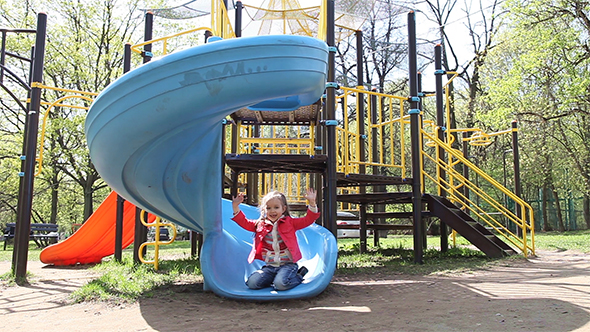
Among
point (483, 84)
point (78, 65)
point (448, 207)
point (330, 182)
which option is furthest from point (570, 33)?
point (78, 65)

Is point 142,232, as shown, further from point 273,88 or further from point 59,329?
point 273,88

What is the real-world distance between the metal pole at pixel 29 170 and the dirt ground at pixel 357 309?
1.97 ft

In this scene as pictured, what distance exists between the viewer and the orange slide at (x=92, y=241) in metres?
8.46

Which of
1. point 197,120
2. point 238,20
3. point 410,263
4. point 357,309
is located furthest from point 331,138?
point 238,20

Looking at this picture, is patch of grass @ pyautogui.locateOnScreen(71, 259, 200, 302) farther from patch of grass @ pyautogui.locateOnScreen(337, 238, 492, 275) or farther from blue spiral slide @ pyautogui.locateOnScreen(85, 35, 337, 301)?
patch of grass @ pyautogui.locateOnScreen(337, 238, 492, 275)

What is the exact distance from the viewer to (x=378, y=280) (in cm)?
536

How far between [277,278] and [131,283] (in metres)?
1.72

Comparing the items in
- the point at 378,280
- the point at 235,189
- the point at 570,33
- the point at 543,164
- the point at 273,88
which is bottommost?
the point at 378,280

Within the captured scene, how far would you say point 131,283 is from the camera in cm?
484

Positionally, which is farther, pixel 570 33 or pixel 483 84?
pixel 483 84

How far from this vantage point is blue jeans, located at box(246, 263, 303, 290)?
4148 mm

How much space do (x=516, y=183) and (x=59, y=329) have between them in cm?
1045

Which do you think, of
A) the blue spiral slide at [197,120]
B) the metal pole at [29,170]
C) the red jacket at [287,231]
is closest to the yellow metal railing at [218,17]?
the metal pole at [29,170]

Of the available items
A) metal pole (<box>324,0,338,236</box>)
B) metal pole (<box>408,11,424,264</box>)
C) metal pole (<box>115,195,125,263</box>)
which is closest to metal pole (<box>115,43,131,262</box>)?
metal pole (<box>115,195,125,263</box>)
